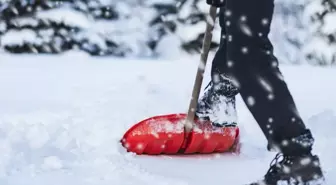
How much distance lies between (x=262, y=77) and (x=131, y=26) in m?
3.98

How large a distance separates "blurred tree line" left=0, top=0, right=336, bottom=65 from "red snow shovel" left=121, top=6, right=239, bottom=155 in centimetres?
316

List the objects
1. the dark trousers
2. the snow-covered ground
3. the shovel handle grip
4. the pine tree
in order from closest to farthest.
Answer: the dark trousers → the snow-covered ground → the shovel handle grip → the pine tree

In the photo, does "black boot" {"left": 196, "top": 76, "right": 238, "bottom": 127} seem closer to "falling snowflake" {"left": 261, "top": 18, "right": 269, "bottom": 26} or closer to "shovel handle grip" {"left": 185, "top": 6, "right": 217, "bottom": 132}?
"shovel handle grip" {"left": 185, "top": 6, "right": 217, "bottom": 132}

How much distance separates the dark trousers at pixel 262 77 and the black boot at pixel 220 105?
726 millimetres

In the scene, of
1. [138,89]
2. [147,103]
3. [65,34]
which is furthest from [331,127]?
[65,34]

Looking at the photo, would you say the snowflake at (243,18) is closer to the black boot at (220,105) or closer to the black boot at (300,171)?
the black boot at (300,171)

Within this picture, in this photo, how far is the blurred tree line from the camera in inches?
235

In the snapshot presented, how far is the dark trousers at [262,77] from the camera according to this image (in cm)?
213

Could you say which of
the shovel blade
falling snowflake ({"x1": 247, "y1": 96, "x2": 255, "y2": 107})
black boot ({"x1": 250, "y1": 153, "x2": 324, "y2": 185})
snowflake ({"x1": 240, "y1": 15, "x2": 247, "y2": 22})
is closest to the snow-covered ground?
the shovel blade

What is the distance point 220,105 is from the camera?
2928 mm

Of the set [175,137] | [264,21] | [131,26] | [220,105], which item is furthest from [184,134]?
[131,26]

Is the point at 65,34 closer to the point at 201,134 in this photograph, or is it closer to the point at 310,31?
the point at 310,31

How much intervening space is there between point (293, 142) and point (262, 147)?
976 millimetres

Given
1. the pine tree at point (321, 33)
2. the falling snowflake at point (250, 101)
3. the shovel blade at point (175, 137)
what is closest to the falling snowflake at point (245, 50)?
the falling snowflake at point (250, 101)
